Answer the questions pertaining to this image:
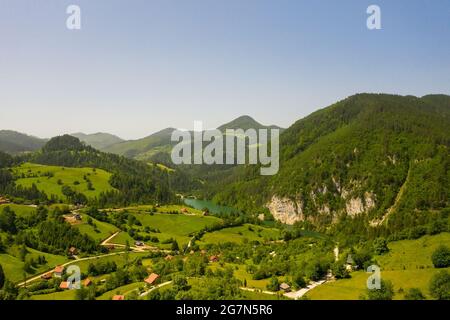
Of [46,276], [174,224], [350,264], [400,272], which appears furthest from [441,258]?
[174,224]

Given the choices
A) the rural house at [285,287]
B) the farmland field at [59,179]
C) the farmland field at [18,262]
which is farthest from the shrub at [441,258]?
the farmland field at [59,179]

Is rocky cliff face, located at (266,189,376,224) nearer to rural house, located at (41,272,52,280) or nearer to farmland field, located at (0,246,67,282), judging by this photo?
farmland field, located at (0,246,67,282)

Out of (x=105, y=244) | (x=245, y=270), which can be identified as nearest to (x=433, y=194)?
(x=245, y=270)

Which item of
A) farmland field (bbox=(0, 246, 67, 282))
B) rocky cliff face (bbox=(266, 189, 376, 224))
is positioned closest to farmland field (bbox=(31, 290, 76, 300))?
farmland field (bbox=(0, 246, 67, 282))

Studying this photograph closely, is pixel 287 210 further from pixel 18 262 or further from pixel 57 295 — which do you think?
pixel 57 295
